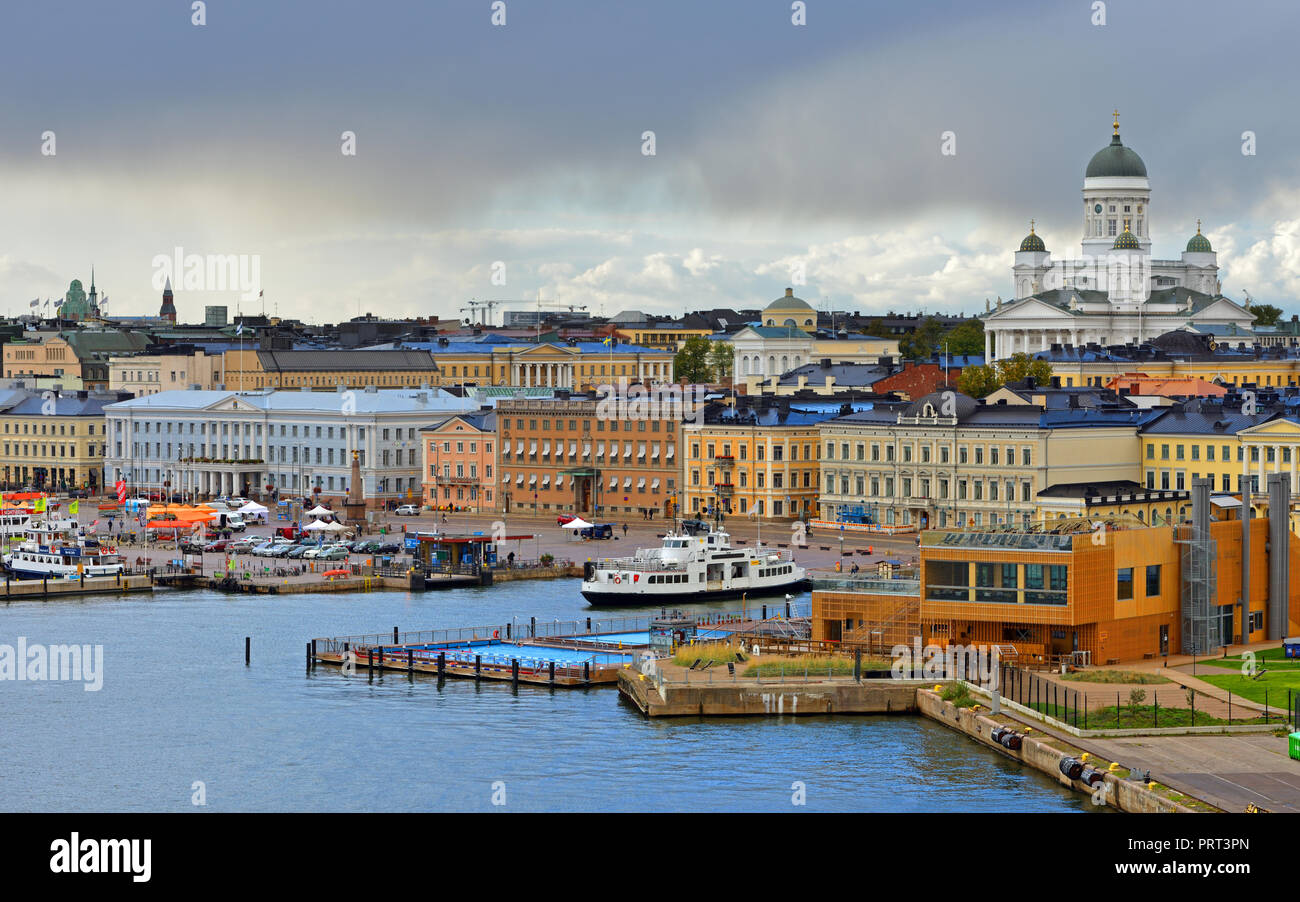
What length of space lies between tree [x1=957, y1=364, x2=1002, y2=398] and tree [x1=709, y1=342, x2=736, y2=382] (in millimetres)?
47844

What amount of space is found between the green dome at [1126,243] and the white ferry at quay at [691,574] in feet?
275

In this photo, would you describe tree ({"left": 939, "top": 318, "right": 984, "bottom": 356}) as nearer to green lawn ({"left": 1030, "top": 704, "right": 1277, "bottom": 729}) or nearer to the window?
the window

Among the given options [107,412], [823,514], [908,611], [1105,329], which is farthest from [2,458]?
[908,611]

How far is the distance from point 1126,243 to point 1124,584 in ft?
340

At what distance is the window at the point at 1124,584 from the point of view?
155ft

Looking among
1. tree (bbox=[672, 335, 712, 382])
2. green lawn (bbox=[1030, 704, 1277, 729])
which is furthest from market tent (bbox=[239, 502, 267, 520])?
tree (bbox=[672, 335, 712, 382])

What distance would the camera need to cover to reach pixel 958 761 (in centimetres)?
4066

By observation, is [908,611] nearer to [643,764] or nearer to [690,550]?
[643,764]

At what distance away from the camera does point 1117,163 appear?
495 ft

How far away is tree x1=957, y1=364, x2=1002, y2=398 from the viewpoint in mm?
106506

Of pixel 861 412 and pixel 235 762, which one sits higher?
pixel 861 412

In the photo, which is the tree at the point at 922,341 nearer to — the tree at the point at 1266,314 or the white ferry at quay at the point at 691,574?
the tree at the point at 1266,314

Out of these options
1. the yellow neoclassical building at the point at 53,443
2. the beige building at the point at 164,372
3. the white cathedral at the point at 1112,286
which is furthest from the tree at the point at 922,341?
the yellow neoclassical building at the point at 53,443
